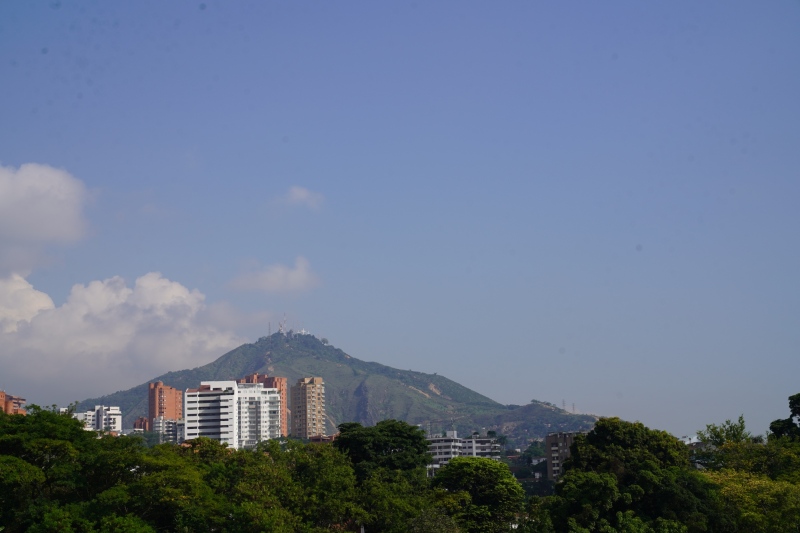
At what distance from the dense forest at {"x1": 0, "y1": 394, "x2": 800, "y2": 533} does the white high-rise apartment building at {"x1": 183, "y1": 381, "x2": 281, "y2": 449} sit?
73.3 metres

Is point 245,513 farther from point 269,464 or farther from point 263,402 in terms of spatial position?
point 263,402

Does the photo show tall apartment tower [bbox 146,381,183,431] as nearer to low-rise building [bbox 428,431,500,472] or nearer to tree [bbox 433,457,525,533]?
low-rise building [bbox 428,431,500,472]

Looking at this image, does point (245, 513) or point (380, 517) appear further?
point (380, 517)

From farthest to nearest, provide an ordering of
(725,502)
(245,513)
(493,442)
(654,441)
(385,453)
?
(493,442)
(385,453)
(654,441)
(725,502)
(245,513)

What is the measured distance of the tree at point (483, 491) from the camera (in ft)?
130

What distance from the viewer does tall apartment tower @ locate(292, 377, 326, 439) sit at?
608 feet

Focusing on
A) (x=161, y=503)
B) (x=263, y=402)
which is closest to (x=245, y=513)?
(x=161, y=503)

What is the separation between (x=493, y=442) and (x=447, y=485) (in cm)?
8849

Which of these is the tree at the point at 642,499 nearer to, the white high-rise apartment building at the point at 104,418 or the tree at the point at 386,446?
the tree at the point at 386,446

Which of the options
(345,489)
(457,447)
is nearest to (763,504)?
(345,489)

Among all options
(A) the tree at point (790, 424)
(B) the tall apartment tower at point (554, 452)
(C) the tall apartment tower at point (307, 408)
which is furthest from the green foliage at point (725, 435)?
(C) the tall apartment tower at point (307, 408)

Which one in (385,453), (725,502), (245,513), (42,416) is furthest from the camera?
(385,453)

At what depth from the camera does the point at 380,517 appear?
108 ft

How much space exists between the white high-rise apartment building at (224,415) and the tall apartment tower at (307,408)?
45.2m
